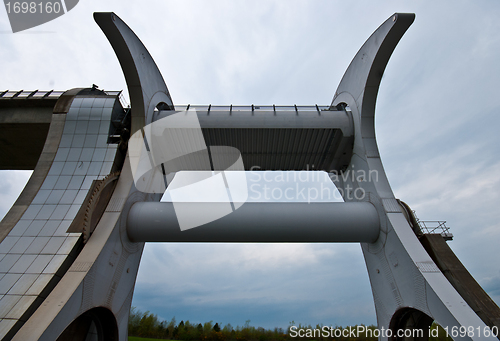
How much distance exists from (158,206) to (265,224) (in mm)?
3970

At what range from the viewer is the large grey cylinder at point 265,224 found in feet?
31.0

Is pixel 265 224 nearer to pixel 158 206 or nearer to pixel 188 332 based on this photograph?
pixel 158 206

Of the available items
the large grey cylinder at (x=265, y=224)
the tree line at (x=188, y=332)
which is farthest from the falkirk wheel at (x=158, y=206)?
the tree line at (x=188, y=332)

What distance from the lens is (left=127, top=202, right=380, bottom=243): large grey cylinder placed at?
945 cm

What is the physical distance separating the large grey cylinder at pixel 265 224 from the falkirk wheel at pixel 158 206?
41mm

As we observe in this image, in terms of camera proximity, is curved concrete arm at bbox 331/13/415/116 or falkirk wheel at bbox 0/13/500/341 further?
curved concrete arm at bbox 331/13/415/116

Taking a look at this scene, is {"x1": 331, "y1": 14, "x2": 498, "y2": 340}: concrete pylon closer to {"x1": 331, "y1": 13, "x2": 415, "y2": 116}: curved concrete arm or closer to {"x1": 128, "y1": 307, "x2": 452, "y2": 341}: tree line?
{"x1": 331, "y1": 13, "x2": 415, "y2": 116}: curved concrete arm

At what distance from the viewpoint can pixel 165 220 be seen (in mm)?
9453

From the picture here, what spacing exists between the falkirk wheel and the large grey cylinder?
0.04 meters

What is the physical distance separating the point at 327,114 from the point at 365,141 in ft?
6.91

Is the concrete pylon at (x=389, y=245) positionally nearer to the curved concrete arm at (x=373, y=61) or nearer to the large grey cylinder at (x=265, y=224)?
the curved concrete arm at (x=373, y=61)

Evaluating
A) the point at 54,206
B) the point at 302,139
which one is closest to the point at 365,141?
the point at 302,139

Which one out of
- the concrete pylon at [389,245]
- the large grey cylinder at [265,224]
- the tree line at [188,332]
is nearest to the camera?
the concrete pylon at [389,245]

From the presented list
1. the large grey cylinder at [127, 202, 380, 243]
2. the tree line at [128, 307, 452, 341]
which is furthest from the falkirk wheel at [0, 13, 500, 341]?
the tree line at [128, 307, 452, 341]
